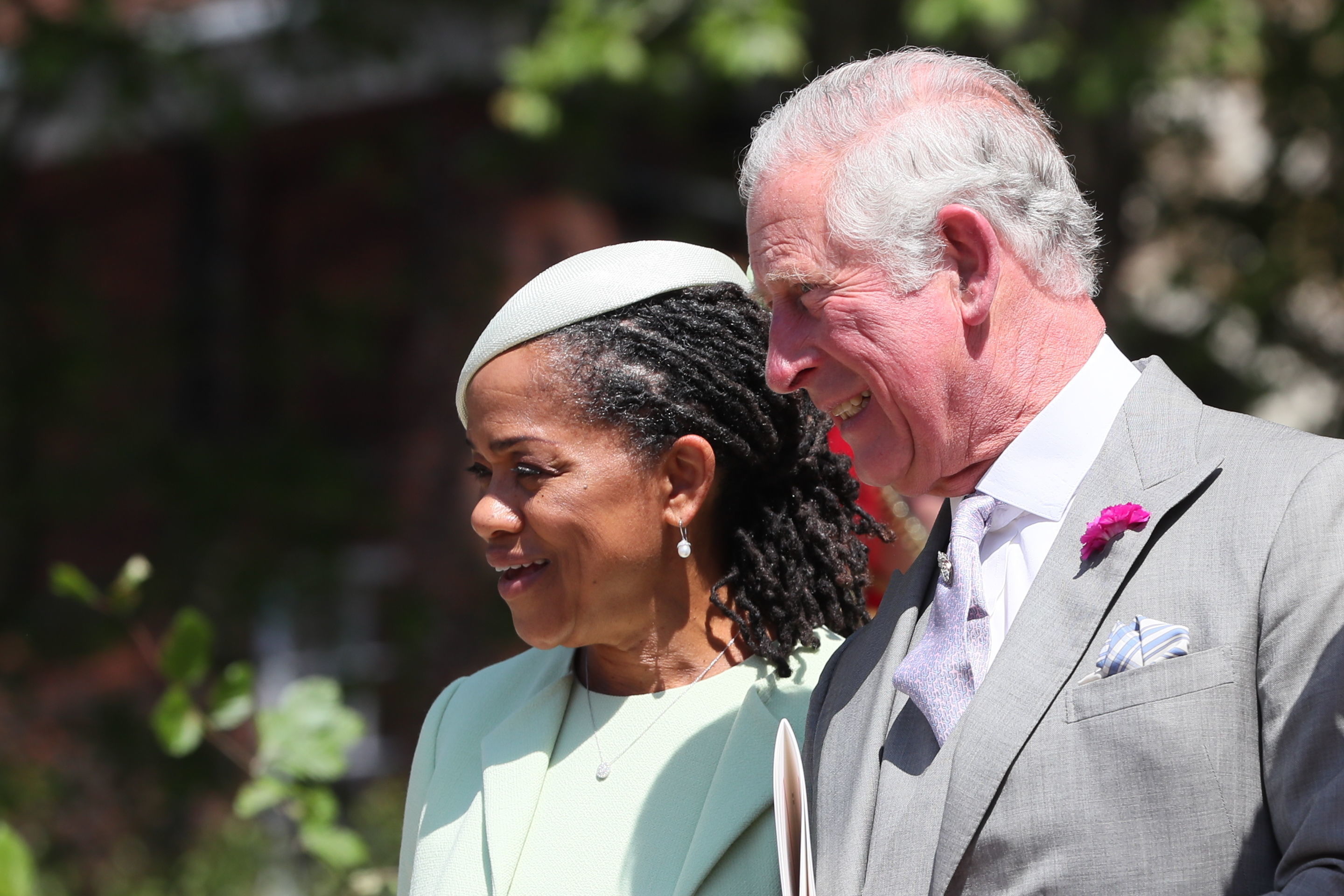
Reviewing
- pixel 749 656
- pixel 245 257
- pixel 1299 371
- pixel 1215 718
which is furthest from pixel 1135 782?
pixel 245 257

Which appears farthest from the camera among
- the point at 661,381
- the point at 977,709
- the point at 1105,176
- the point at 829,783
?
the point at 1105,176

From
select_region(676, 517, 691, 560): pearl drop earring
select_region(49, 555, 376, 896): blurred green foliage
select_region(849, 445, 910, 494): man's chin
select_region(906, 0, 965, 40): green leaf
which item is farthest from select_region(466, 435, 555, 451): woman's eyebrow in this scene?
select_region(906, 0, 965, 40): green leaf

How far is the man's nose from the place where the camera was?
6.88ft

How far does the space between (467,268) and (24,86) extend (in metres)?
2.25

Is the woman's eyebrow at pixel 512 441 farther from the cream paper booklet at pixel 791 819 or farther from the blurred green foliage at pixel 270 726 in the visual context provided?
the blurred green foliage at pixel 270 726

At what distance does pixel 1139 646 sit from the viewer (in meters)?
1.70

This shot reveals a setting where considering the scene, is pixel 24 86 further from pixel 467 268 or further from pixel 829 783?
pixel 829 783

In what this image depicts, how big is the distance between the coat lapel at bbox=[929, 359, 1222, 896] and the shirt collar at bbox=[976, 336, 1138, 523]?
0.05 meters

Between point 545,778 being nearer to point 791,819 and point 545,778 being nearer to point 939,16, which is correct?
point 791,819

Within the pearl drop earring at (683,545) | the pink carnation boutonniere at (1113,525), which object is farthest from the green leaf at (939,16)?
the pink carnation boutonniere at (1113,525)

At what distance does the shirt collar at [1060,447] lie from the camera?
76.8 inches

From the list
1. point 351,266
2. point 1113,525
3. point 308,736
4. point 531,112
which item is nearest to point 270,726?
point 308,736

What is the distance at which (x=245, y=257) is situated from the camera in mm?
8906

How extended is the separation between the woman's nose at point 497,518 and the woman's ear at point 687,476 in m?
0.25
